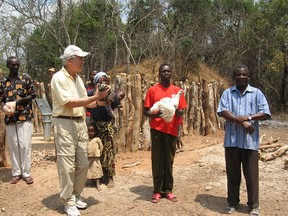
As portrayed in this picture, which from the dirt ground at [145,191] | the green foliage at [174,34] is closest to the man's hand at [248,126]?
the dirt ground at [145,191]

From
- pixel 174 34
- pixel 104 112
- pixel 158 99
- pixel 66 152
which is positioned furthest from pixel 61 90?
pixel 174 34

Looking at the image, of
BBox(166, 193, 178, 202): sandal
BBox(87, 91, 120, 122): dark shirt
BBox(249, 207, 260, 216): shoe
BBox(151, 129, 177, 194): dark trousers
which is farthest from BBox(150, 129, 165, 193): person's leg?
BBox(249, 207, 260, 216): shoe

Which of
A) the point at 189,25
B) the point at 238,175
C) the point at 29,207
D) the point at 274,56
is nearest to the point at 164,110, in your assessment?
the point at 238,175

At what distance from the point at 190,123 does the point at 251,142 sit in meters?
5.06

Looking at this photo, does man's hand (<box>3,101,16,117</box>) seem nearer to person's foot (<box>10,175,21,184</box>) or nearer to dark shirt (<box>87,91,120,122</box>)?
person's foot (<box>10,175,21,184</box>)

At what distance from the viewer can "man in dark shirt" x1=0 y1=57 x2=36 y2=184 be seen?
16.2 ft

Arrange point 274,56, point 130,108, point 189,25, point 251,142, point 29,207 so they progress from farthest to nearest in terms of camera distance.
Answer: point 189,25, point 274,56, point 130,108, point 29,207, point 251,142

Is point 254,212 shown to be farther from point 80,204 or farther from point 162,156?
point 80,204

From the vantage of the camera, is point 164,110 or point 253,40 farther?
point 253,40

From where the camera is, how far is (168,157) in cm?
426

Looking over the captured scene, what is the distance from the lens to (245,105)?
13.0 ft

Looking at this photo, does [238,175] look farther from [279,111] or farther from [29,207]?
[279,111]

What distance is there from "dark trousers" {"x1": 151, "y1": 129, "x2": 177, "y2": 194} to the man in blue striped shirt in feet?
2.27

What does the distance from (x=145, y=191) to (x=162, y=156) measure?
2.73ft
